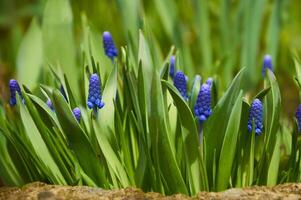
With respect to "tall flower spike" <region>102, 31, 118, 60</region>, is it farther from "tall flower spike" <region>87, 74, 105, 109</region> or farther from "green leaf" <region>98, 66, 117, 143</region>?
"tall flower spike" <region>87, 74, 105, 109</region>

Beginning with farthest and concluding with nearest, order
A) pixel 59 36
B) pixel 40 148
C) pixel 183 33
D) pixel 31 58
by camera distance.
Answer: pixel 183 33 < pixel 31 58 < pixel 59 36 < pixel 40 148

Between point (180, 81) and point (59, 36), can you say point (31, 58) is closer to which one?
point (59, 36)

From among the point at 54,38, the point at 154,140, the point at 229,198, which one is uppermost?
the point at 54,38

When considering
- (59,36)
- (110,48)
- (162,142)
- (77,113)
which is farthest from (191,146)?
(59,36)

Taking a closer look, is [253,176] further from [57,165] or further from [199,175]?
[57,165]

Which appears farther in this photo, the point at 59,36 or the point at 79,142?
the point at 59,36

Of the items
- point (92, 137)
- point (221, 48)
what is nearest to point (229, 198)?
point (92, 137)

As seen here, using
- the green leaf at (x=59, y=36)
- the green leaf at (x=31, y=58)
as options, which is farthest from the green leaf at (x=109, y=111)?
the green leaf at (x=31, y=58)

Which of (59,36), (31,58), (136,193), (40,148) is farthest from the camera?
(31,58)
